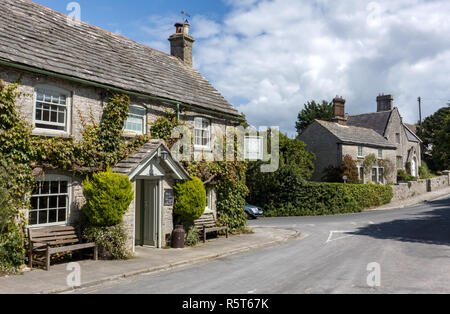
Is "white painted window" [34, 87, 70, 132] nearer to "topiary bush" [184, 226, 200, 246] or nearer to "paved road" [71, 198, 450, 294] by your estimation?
"paved road" [71, 198, 450, 294]

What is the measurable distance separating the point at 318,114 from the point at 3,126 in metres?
57.8

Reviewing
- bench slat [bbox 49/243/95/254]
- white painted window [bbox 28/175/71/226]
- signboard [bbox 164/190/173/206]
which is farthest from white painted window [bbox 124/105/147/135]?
bench slat [bbox 49/243/95/254]

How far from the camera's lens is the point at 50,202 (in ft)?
39.8

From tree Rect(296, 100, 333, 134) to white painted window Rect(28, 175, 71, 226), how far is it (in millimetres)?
53752

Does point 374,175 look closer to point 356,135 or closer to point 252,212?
point 356,135

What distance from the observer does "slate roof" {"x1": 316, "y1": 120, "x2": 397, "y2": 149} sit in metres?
38.5

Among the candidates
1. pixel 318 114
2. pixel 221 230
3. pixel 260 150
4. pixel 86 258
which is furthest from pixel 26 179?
pixel 318 114

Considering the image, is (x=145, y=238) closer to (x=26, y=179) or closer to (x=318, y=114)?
(x=26, y=179)

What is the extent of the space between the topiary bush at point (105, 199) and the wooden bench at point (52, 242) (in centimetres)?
74

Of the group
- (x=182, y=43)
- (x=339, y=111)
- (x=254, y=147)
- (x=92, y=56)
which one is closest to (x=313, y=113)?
(x=339, y=111)

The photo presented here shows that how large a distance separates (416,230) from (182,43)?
15.9 meters

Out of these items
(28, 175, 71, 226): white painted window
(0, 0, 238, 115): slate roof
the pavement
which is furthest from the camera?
(0, 0, 238, 115): slate roof

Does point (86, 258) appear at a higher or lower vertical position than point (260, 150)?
lower

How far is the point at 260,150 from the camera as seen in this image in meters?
32.6
